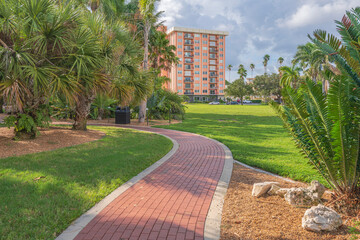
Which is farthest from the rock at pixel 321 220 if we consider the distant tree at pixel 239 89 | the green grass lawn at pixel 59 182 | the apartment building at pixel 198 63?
the apartment building at pixel 198 63

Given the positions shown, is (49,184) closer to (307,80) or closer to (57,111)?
(307,80)

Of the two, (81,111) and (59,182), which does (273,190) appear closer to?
(59,182)

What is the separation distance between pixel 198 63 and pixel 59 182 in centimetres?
9692

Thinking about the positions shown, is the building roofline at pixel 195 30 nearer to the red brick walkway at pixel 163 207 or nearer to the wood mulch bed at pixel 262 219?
the red brick walkway at pixel 163 207

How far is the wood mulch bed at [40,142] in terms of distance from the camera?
26.7 feet

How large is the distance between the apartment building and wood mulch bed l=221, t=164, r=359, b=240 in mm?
90863

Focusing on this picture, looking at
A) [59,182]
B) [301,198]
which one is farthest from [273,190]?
[59,182]

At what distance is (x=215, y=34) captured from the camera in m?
99.3

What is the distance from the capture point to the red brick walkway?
3.47 metres

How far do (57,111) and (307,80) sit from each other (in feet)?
60.6

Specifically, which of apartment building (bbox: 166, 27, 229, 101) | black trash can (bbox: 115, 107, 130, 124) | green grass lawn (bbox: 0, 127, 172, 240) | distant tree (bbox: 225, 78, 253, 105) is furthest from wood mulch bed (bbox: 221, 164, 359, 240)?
apartment building (bbox: 166, 27, 229, 101)

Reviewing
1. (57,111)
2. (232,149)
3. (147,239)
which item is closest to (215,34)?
(57,111)

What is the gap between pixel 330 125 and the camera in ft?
13.2

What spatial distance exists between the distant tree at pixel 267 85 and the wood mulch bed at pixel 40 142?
3115 inches
